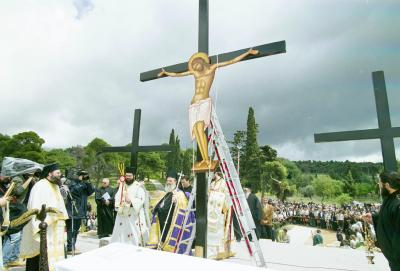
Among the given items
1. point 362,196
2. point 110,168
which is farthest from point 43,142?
point 362,196

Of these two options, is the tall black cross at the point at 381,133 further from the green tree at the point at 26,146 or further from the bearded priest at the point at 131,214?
the green tree at the point at 26,146

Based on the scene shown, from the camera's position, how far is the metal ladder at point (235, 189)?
520cm

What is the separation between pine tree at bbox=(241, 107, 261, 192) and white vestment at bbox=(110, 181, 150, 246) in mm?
→ 37227

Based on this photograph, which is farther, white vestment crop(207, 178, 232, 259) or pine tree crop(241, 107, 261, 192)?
pine tree crop(241, 107, 261, 192)

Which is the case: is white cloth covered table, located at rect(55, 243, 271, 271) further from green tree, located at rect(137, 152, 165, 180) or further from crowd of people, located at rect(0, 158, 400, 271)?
green tree, located at rect(137, 152, 165, 180)

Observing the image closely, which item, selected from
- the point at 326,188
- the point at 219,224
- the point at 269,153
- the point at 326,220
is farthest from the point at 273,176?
the point at 219,224

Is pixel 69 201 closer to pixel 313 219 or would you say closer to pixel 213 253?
pixel 213 253

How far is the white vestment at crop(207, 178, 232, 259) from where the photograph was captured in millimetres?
7410

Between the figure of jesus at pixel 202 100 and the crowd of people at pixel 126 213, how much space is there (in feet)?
3.53

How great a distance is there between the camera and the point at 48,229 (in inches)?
214

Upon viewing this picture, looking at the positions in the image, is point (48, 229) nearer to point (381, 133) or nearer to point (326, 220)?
point (381, 133)

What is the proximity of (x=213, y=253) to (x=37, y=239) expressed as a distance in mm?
4084

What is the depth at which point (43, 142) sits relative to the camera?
198 feet

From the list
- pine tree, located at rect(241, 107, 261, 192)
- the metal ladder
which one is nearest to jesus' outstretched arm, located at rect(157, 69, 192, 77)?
the metal ladder
